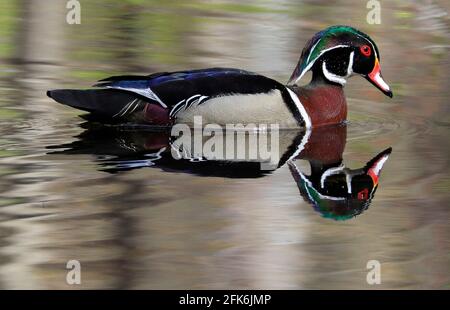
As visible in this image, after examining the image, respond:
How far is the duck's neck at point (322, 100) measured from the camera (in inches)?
446

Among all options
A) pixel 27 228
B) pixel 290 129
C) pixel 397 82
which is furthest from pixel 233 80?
pixel 27 228

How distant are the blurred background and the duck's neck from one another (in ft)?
0.71

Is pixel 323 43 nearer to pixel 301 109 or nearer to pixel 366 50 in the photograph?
pixel 366 50

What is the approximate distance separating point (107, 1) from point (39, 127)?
616cm

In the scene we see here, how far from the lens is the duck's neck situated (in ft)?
37.1

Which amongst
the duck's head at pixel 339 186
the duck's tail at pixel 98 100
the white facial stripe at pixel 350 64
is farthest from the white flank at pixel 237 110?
the duck's head at pixel 339 186

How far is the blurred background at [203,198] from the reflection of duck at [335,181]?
3.7 inches

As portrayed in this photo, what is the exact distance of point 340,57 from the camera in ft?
38.4

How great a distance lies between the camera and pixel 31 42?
46.5ft

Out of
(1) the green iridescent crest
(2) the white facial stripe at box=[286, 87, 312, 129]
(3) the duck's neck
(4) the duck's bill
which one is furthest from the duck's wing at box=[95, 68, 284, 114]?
(4) the duck's bill

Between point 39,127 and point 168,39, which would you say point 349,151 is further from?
point 168,39

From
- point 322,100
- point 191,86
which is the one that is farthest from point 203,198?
point 322,100

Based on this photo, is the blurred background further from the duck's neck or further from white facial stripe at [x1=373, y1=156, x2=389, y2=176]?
the duck's neck

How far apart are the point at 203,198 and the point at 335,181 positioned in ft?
3.96
